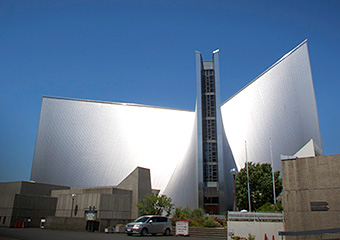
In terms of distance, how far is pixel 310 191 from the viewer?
8094 mm

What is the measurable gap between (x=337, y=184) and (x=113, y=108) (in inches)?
1352

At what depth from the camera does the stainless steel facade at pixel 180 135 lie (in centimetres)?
2833

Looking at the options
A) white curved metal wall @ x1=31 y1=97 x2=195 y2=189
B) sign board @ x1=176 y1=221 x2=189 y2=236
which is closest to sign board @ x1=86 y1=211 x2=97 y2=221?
sign board @ x1=176 y1=221 x2=189 y2=236

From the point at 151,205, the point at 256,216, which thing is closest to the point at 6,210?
the point at 151,205

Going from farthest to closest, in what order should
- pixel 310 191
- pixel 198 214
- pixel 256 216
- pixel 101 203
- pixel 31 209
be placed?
1. pixel 198 214
2. pixel 31 209
3. pixel 101 203
4. pixel 256 216
5. pixel 310 191

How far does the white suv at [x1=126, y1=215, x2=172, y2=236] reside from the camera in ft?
46.7

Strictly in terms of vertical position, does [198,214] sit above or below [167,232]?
above

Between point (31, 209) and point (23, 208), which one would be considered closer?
point (23, 208)

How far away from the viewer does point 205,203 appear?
28531mm

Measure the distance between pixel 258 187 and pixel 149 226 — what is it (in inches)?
559

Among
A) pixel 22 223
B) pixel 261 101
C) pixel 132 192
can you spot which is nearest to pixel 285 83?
pixel 261 101

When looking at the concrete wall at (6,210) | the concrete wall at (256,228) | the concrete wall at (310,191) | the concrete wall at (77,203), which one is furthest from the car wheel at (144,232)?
the concrete wall at (6,210)

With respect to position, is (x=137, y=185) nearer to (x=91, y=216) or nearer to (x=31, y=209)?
(x=91, y=216)

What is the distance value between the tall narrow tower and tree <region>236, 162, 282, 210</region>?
1.78 metres
